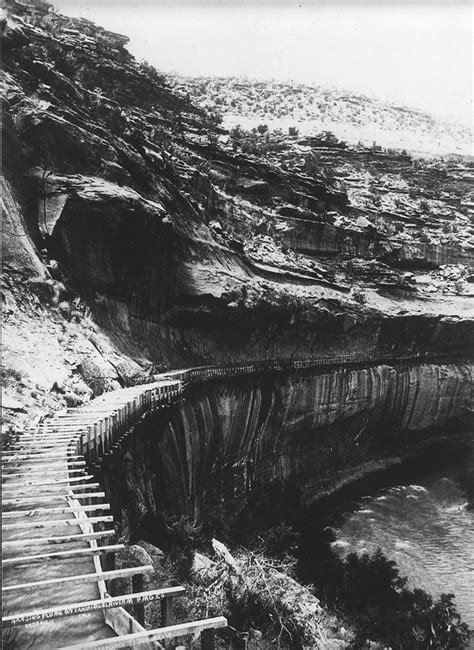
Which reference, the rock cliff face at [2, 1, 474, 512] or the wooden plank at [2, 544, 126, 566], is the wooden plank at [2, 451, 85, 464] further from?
the rock cliff face at [2, 1, 474, 512]

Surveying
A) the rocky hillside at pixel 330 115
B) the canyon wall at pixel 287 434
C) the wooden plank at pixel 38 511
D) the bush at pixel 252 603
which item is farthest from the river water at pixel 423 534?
the rocky hillside at pixel 330 115

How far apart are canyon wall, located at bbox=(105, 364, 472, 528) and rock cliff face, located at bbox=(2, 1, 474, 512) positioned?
11 cm

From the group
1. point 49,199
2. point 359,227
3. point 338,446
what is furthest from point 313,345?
point 49,199

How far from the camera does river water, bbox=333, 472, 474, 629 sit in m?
21.4

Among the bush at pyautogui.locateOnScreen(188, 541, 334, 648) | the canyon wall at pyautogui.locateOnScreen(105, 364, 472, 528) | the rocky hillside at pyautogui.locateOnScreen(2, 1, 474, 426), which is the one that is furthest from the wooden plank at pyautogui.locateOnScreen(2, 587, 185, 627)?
the rocky hillside at pyautogui.locateOnScreen(2, 1, 474, 426)

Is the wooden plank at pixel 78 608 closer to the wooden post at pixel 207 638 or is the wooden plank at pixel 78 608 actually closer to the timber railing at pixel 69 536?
the timber railing at pixel 69 536

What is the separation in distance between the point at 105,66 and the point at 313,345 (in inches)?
761

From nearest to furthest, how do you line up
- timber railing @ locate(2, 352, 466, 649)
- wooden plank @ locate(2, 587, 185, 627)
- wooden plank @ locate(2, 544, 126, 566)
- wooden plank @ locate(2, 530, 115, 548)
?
wooden plank @ locate(2, 587, 185, 627), timber railing @ locate(2, 352, 466, 649), wooden plank @ locate(2, 544, 126, 566), wooden plank @ locate(2, 530, 115, 548)

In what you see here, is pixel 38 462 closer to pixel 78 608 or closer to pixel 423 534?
pixel 78 608

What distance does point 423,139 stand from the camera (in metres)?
52.4

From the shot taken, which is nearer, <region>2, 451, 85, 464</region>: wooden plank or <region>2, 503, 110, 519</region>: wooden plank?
<region>2, 503, 110, 519</region>: wooden plank

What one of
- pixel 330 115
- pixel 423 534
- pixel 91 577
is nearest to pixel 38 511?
pixel 91 577

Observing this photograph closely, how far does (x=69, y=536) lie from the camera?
604 centimetres

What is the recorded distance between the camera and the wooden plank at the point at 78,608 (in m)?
4.65
